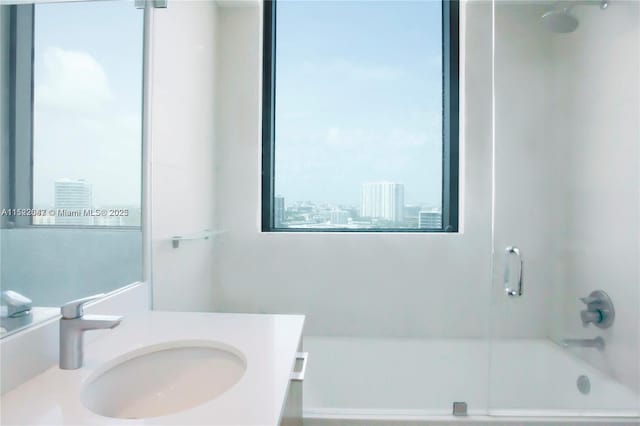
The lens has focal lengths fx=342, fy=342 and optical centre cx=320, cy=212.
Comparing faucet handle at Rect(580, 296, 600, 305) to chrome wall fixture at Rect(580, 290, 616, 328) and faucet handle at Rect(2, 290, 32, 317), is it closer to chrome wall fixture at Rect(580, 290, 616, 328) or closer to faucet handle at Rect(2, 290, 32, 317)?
chrome wall fixture at Rect(580, 290, 616, 328)

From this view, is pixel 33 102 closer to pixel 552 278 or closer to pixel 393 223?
pixel 393 223

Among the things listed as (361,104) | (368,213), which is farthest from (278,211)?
A: (361,104)

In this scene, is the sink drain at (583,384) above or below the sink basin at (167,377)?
below

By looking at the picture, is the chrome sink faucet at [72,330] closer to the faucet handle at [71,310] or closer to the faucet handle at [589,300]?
the faucet handle at [71,310]

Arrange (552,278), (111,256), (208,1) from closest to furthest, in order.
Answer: (111,256) < (552,278) < (208,1)

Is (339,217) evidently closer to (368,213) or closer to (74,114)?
(368,213)

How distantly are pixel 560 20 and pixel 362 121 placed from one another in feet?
3.37

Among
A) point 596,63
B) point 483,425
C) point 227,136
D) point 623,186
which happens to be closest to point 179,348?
point 483,425

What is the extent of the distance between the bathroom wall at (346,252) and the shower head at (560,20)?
0.93 feet

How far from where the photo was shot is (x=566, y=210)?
1605 millimetres

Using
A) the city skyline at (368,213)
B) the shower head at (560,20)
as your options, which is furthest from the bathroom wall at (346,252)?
the shower head at (560,20)

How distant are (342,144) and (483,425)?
144cm

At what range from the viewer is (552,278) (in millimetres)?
1653

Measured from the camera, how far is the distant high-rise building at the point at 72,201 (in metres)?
0.78
